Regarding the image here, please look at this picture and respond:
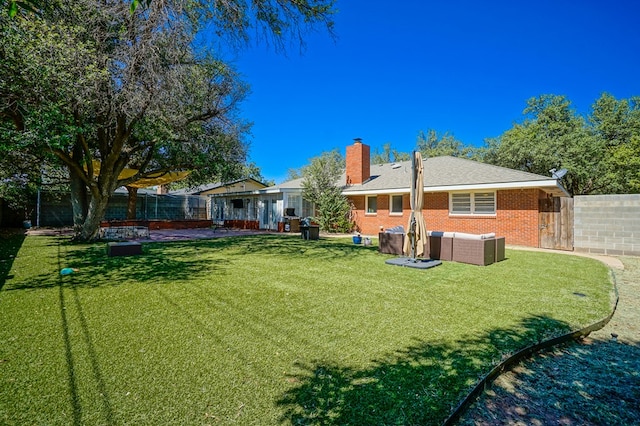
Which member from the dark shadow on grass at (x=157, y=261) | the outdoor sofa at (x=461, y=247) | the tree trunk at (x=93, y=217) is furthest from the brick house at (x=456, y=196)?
the tree trunk at (x=93, y=217)

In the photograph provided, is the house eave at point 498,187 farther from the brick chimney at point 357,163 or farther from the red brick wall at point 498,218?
the brick chimney at point 357,163

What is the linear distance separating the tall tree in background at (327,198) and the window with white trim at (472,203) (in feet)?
19.2

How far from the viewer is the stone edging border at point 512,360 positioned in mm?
2321

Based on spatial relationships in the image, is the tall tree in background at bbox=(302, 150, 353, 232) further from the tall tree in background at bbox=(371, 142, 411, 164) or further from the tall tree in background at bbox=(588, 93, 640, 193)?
the tall tree in background at bbox=(371, 142, 411, 164)

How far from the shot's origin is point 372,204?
1778 cm

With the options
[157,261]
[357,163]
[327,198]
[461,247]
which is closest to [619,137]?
[357,163]

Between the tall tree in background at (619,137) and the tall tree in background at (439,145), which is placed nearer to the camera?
the tall tree in background at (619,137)

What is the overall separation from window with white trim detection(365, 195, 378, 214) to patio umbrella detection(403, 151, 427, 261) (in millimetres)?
9129

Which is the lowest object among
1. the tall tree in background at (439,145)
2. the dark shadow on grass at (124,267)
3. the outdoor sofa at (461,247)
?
the dark shadow on grass at (124,267)

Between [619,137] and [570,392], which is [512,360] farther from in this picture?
[619,137]

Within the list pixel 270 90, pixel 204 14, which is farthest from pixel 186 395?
pixel 270 90

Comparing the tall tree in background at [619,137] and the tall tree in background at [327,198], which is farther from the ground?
the tall tree in background at [619,137]

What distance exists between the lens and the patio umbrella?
8.10 m

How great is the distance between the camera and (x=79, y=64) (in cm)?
789
